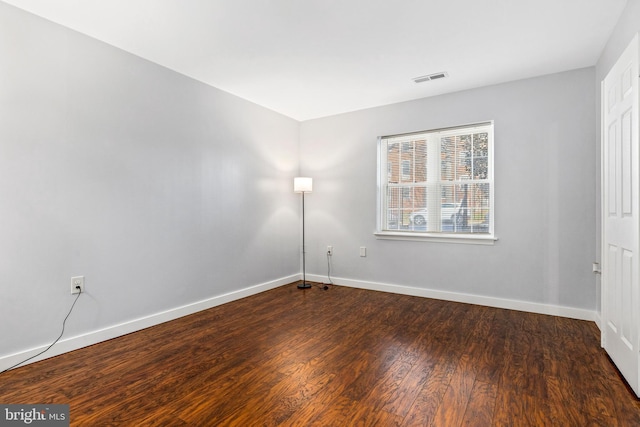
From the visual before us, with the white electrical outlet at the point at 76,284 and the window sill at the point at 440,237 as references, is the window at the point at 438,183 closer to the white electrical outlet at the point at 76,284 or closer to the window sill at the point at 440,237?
the window sill at the point at 440,237

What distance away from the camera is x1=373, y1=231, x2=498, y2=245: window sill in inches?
144

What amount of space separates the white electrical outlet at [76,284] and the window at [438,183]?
3228 millimetres

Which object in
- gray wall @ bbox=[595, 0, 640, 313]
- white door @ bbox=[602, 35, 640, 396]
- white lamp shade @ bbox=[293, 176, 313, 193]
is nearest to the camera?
white door @ bbox=[602, 35, 640, 396]

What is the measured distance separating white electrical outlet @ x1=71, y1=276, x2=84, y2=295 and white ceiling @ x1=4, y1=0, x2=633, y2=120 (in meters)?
1.93

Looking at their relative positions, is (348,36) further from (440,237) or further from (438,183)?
(440,237)

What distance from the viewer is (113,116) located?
278 centimetres

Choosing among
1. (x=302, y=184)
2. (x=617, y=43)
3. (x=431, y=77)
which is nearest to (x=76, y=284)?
(x=302, y=184)

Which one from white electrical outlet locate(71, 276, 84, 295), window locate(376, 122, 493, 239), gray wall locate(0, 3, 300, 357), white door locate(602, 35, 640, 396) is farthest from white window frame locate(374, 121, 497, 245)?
white electrical outlet locate(71, 276, 84, 295)

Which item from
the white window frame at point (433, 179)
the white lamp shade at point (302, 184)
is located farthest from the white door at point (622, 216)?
the white lamp shade at point (302, 184)

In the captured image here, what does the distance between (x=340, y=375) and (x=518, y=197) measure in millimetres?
2708

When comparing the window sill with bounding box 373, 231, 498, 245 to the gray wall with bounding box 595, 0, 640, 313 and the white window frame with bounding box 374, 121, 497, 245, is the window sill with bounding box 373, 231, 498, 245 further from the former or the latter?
the gray wall with bounding box 595, 0, 640, 313

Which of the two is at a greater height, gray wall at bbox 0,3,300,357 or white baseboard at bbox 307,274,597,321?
gray wall at bbox 0,3,300,357

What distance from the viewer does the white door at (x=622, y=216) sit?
1895 mm

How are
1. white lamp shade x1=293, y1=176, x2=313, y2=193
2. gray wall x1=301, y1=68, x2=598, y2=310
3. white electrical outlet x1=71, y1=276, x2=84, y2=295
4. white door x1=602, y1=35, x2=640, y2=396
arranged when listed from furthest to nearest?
white lamp shade x1=293, y1=176, x2=313, y2=193
gray wall x1=301, y1=68, x2=598, y2=310
white electrical outlet x1=71, y1=276, x2=84, y2=295
white door x1=602, y1=35, x2=640, y2=396
